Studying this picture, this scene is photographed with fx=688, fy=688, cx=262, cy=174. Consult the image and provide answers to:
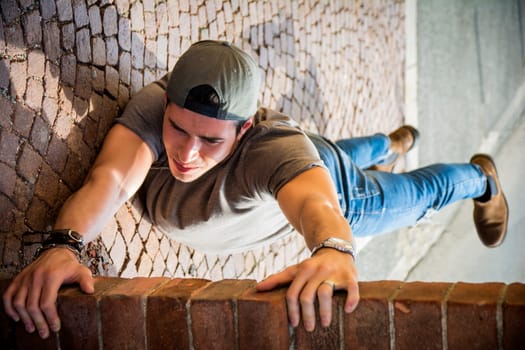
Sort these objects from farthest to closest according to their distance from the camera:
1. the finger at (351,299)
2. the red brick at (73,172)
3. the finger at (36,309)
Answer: the red brick at (73,172) < the finger at (36,309) < the finger at (351,299)

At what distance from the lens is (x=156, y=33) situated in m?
3.55

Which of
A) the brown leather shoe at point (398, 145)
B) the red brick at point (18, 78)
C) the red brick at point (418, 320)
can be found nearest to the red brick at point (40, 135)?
the red brick at point (18, 78)

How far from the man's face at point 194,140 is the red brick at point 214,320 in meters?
0.77

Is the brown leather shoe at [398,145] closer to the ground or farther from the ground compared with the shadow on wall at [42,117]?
farther from the ground

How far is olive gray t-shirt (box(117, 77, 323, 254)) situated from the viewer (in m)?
2.48

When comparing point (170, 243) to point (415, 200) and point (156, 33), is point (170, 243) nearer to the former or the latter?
point (156, 33)

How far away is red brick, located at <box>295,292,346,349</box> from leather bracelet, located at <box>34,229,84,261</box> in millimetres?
815

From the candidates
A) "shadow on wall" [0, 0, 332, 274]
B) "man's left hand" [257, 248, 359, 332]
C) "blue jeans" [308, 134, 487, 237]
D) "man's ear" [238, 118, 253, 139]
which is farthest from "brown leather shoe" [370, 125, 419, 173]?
"man's left hand" [257, 248, 359, 332]

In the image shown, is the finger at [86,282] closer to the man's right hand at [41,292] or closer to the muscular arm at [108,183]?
the man's right hand at [41,292]

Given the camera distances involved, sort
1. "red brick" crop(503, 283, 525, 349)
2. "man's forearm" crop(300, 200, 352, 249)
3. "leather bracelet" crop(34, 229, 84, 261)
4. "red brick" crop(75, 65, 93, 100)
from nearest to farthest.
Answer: "red brick" crop(503, 283, 525, 349) < "man's forearm" crop(300, 200, 352, 249) < "leather bracelet" crop(34, 229, 84, 261) < "red brick" crop(75, 65, 93, 100)

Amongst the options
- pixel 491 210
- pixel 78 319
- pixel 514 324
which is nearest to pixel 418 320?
pixel 514 324

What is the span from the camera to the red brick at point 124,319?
1.87 m

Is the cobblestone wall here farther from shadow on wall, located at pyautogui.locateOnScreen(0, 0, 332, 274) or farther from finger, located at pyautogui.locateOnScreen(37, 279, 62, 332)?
finger, located at pyautogui.locateOnScreen(37, 279, 62, 332)

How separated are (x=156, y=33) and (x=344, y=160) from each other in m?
1.17
